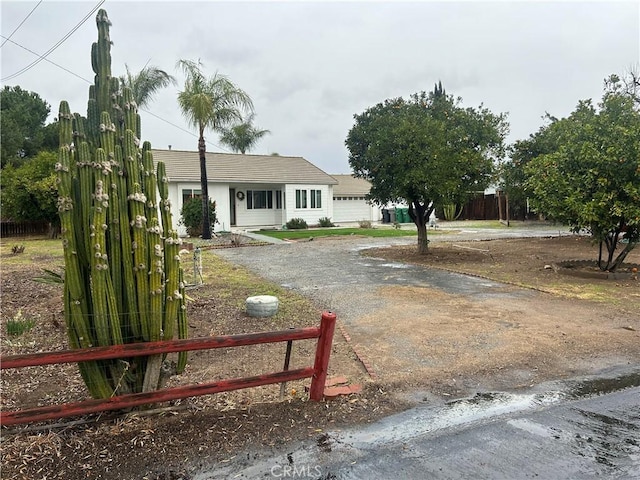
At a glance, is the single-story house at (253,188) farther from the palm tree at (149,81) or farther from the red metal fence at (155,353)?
the red metal fence at (155,353)

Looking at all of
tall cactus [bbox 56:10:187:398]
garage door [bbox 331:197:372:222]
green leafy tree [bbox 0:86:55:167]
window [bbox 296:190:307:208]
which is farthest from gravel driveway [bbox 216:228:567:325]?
green leafy tree [bbox 0:86:55:167]

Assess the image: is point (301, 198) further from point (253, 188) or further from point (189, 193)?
point (189, 193)

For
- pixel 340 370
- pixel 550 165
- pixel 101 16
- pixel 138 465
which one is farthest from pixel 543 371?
pixel 550 165

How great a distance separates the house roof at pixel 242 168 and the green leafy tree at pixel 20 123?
12.3 metres

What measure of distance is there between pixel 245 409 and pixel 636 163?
29.6ft

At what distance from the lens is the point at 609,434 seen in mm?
3227

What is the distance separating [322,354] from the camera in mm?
3605

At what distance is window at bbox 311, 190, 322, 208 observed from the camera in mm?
27922

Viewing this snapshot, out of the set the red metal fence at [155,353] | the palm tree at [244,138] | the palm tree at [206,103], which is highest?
the palm tree at [244,138]

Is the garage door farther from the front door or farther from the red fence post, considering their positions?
the red fence post

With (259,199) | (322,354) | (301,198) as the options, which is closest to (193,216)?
(259,199)

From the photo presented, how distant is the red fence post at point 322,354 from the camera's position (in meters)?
3.55

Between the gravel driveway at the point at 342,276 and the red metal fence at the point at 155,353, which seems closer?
the red metal fence at the point at 155,353

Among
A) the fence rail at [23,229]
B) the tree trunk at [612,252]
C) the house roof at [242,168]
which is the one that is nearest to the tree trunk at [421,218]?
the tree trunk at [612,252]
